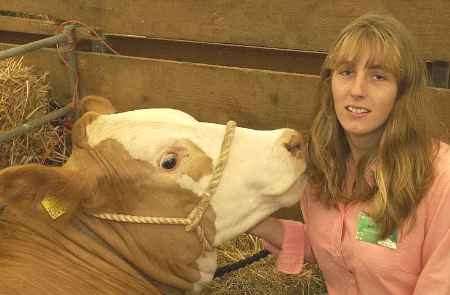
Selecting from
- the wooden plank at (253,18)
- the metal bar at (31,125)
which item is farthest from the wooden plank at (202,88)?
the metal bar at (31,125)

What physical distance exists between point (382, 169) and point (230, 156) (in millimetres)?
509

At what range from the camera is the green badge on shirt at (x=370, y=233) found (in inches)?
81.5

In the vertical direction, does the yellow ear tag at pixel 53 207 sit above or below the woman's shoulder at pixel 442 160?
below

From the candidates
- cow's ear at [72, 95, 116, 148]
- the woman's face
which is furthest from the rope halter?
the woman's face

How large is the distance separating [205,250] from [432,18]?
135 centimetres

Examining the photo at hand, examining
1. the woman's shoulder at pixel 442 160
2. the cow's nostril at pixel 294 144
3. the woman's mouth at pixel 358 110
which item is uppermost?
the woman's mouth at pixel 358 110

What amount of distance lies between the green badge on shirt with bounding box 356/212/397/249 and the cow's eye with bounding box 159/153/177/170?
668 millimetres

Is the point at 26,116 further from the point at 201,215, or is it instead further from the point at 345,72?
the point at 345,72

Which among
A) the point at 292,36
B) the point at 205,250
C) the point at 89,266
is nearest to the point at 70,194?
the point at 89,266

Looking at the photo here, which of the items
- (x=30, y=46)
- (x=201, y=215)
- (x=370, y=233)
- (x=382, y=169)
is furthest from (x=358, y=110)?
(x=30, y=46)

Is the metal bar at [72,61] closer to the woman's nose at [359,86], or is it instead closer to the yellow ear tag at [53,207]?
the yellow ear tag at [53,207]

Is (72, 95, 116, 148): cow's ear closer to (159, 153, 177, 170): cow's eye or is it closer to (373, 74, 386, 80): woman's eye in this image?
(159, 153, 177, 170): cow's eye

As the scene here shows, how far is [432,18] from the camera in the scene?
2600mm

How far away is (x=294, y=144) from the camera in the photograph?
7.28ft
